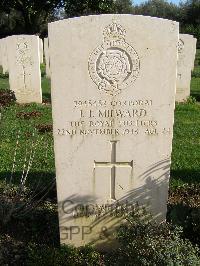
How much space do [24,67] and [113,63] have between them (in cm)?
860

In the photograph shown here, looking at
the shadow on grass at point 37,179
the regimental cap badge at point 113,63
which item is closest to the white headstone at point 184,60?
the shadow on grass at point 37,179

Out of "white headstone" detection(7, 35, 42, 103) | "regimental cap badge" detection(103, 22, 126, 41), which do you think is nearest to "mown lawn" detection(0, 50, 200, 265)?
"white headstone" detection(7, 35, 42, 103)

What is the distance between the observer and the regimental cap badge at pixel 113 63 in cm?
369

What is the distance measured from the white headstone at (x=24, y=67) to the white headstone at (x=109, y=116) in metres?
8.25

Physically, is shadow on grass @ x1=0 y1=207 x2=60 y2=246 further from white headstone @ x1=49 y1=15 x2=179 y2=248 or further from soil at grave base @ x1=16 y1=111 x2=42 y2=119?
soil at grave base @ x1=16 y1=111 x2=42 y2=119

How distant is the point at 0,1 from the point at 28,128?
2620cm

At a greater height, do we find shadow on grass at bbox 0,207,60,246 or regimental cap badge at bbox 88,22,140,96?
regimental cap badge at bbox 88,22,140,96

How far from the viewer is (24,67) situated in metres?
12.0

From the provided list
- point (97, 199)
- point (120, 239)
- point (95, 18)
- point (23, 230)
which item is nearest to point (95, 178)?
point (97, 199)

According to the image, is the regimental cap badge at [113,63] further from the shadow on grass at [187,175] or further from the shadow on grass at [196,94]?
the shadow on grass at [196,94]

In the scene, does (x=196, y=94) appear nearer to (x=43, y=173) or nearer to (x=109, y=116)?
(x=43, y=173)

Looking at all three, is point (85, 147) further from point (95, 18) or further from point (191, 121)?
point (191, 121)

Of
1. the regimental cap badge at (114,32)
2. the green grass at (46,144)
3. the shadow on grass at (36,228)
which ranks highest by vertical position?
the regimental cap badge at (114,32)

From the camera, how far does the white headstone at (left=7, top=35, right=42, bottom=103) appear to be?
38.5ft
